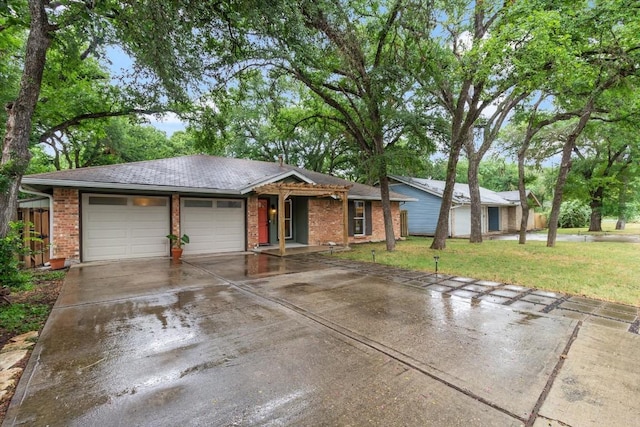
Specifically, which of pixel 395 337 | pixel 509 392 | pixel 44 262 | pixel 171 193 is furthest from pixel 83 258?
pixel 509 392

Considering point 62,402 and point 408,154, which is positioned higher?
point 408,154

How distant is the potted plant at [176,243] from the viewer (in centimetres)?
961

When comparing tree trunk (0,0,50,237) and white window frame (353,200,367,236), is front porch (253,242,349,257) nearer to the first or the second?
white window frame (353,200,367,236)

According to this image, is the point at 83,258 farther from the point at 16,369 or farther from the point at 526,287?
the point at 526,287

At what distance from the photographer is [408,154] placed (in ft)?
35.9

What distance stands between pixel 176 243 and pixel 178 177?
7.50ft

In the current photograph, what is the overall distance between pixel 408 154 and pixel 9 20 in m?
11.3

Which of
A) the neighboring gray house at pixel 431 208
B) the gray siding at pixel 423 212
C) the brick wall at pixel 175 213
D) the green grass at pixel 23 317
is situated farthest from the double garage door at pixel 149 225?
the neighboring gray house at pixel 431 208

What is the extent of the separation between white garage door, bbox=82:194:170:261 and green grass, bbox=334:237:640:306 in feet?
20.6

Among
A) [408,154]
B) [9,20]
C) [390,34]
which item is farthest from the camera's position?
[408,154]

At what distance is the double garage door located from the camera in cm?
898

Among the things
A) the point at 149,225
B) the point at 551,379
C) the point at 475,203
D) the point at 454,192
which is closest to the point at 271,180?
the point at 149,225

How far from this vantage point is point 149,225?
988 cm

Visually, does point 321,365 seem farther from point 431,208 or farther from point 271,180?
point 431,208
